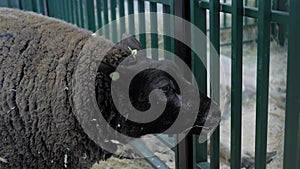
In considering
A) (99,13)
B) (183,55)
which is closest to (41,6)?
(99,13)

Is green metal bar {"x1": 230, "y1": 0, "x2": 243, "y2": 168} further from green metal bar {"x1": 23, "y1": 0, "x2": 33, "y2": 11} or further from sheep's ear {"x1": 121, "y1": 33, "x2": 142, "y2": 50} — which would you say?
green metal bar {"x1": 23, "y1": 0, "x2": 33, "y2": 11}

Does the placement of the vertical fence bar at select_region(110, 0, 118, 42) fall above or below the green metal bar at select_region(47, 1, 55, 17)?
above

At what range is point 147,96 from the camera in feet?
8.52

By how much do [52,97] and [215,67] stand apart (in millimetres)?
1011

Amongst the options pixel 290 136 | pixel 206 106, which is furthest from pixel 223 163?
pixel 290 136

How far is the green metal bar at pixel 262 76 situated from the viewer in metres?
2.38

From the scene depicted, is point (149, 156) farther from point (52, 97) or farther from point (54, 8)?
point (54, 8)

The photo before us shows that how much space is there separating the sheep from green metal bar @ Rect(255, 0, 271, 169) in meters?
0.26

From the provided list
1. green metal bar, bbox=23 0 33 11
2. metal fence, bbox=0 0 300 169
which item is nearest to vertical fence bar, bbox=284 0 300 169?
metal fence, bbox=0 0 300 169

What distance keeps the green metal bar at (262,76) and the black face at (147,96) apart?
0.85ft

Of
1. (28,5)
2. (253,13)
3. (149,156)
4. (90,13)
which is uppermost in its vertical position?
(253,13)

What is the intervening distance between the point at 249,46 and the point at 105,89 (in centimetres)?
526

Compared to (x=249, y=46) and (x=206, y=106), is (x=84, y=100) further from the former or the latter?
(x=249, y=46)

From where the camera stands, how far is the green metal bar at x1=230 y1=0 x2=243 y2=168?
2594 millimetres
